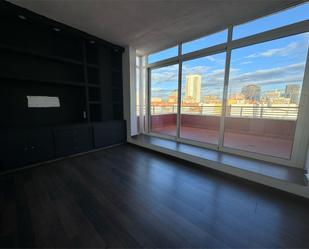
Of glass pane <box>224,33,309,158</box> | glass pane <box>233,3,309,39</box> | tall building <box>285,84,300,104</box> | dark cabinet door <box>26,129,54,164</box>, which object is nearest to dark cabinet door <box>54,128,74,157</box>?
dark cabinet door <box>26,129,54,164</box>

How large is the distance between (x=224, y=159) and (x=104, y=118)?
10.1 ft

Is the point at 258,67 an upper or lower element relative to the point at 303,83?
upper

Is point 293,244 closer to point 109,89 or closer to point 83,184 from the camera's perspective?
point 83,184

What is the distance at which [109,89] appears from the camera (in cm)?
388

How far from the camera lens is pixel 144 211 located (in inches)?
63.0

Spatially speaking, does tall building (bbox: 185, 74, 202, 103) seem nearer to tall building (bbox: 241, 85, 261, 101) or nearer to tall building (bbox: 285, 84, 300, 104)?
tall building (bbox: 241, 85, 261, 101)

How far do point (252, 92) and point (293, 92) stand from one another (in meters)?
0.77

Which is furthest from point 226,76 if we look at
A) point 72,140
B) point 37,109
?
point 37,109

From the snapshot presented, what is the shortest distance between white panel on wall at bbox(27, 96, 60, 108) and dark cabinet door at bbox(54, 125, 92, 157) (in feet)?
2.23

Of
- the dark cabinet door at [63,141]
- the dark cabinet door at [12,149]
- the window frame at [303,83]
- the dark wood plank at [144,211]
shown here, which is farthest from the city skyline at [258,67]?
the dark cabinet door at [12,149]

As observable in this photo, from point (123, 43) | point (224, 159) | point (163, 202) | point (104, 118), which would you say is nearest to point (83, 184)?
point (163, 202)

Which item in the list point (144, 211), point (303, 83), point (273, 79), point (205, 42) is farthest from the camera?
point (205, 42)

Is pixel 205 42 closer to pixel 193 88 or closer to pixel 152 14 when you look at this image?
pixel 193 88

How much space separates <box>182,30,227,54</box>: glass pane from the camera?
287cm
